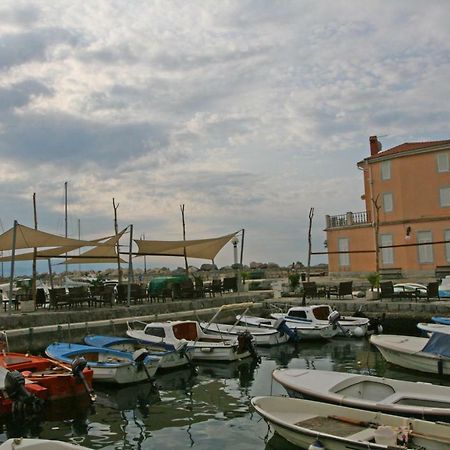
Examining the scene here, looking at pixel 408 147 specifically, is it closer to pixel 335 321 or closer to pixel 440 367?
pixel 335 321

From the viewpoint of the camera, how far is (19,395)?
1042 cm

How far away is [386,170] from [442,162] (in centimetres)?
375

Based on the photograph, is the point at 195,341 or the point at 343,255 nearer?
the point at 195,341

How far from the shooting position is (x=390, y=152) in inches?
1476

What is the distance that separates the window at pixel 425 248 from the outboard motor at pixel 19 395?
2900cm

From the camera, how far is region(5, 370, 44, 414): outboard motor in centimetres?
1042

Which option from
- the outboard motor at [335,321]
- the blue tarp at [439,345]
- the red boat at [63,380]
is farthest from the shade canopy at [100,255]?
the blue tarp at [439,345]

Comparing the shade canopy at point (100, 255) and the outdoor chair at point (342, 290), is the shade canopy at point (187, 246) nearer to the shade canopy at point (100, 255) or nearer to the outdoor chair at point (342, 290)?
the shade canopy at point (100, 255)

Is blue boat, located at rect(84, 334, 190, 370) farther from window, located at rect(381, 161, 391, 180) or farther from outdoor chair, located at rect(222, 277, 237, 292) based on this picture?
window, located at rect(381, 161, 391, 180)

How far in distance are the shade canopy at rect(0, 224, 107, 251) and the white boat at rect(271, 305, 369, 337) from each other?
9098 millimetres

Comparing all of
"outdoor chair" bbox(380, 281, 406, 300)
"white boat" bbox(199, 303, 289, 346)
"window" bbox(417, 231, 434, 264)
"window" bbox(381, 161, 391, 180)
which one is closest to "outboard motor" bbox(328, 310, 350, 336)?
"white boat" bbox(199, 303, 289, 346)

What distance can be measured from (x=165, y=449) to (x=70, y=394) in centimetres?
342

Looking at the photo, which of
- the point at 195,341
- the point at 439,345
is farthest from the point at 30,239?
the point at 439,345

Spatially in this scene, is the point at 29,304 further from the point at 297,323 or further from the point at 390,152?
the point at 390,152
